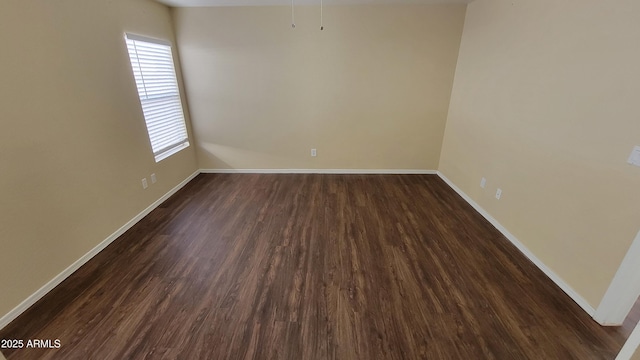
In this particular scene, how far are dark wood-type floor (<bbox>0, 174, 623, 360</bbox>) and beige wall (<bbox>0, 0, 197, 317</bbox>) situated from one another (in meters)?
0.30

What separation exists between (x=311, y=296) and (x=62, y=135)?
7.60 ft

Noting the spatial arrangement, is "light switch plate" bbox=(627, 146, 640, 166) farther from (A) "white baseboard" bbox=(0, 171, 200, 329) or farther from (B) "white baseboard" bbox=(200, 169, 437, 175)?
(A) "white baseboard" bbox=(0, 171, 200, 329)

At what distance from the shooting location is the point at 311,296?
6.39 feet

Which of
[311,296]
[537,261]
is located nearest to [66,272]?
[311,296]

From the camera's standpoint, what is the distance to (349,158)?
14.1ft

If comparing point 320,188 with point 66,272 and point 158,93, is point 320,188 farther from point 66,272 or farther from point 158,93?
point 66,272

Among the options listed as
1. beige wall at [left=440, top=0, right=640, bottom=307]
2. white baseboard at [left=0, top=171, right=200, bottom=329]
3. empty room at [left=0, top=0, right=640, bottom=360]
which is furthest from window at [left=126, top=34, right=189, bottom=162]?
beige wall at [left=440, top=0, right=640, bottom=307]

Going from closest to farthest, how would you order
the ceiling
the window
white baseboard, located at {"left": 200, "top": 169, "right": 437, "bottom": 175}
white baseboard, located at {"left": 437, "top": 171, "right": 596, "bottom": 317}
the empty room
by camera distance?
1. the empty room
2. white baseboard, located at {"left": 437, "top": 171, "right": 596, "bottom": 317}
3. the window
4. the ceiling
5. white baseboard, located at {"left": 200, "top": 169, "right": 437, "bottom": 175}

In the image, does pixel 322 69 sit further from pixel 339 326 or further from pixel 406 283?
pixel 339 326

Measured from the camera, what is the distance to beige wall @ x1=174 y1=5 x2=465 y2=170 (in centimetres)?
356

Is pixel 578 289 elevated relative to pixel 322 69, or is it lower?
lower

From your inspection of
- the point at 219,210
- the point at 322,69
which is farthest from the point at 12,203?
the point at 322,69

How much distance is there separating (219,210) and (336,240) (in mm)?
1519

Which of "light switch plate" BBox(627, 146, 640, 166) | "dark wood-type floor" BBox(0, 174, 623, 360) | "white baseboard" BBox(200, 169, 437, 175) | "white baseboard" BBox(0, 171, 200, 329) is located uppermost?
"light switch plate" BBox(627, 146, 640, 166)
